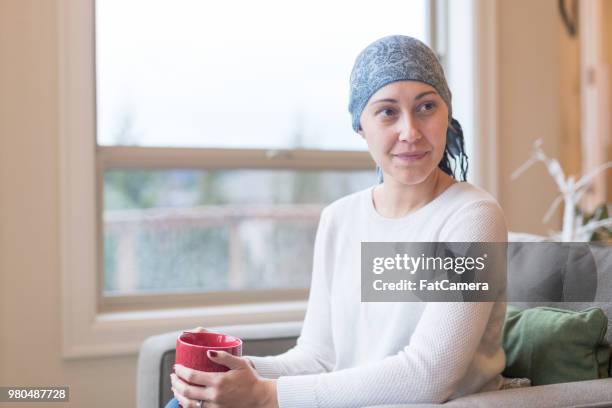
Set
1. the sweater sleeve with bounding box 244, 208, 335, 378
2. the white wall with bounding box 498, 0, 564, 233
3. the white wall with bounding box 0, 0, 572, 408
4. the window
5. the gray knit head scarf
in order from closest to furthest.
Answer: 1. the gray knit head scarf
2. the sweater sleeve with bounding box 244, 208, 335, 378
3. the white wall with bounding box 0, 0, 572, 408
4. the window
5. the white wall with bounding box 498, 0, 564, 233

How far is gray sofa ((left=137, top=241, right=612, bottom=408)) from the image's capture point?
42.0 inches

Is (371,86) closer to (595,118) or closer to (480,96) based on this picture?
(480,96)

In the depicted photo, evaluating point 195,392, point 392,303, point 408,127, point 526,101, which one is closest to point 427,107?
point 408,127

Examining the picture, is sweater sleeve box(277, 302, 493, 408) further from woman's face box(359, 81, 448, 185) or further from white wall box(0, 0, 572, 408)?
white wall box(0, 0, 572, 408)

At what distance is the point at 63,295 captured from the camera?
2.02 meters

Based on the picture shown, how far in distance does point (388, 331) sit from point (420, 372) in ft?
0.57

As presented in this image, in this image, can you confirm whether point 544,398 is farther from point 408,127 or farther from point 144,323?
point 144,323

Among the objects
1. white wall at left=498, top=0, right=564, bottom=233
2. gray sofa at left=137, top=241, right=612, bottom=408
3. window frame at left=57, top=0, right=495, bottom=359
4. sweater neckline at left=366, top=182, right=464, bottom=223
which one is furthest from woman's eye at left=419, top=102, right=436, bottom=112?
white wall at left=498, top=0, right=564, bottom=233

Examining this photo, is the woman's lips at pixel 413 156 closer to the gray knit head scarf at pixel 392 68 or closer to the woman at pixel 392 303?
the woman at pixel 392 303

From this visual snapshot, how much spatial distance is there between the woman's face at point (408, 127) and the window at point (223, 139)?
1.25 m

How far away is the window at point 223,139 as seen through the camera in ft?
7.47

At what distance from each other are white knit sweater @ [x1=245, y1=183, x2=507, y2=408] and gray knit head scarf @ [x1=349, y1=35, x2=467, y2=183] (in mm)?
216

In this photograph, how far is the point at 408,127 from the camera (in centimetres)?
114

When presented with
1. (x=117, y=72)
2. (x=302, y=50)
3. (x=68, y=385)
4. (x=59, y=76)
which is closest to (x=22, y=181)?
(x=59, y=76)
